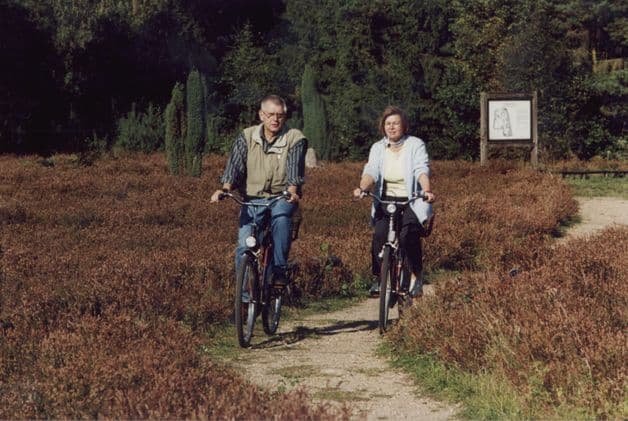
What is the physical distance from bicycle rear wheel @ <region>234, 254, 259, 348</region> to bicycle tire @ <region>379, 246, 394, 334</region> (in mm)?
1006

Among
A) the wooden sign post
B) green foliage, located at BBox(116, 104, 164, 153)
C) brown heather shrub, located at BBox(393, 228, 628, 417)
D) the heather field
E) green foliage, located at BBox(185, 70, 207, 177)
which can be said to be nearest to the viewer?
the heather field

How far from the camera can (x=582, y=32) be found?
45.3 m

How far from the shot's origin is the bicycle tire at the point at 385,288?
8.24m

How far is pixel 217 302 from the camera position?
8922 millimetres

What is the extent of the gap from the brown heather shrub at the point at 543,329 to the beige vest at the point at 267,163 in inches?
57.2

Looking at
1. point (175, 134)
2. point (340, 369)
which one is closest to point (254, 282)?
point (340, 369)

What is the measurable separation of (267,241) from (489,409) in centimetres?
301

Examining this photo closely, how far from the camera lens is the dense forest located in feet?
126

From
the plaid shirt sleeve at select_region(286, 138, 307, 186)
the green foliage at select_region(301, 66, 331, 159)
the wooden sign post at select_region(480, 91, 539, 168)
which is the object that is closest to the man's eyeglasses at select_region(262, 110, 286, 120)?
the plaid shirt sleeve at select_region(286, 138, 307, 186)

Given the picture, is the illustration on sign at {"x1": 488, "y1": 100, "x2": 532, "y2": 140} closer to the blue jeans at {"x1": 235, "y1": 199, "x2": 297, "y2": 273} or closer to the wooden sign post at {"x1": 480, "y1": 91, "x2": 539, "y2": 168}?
the wooden sign post at {"x1": 480, "y1": 91, "x2": 539, "y2": 168}

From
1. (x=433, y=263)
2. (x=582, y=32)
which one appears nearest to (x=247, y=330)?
(x=433, y=263)

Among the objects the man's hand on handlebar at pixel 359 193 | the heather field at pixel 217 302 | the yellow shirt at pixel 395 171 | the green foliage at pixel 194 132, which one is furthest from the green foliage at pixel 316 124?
the man's hand on handlebar at pixel 359 193

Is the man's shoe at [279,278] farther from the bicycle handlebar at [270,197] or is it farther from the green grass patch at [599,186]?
the green grass patch at [599,186]

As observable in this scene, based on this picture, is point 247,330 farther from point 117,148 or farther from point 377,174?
point 117,148
